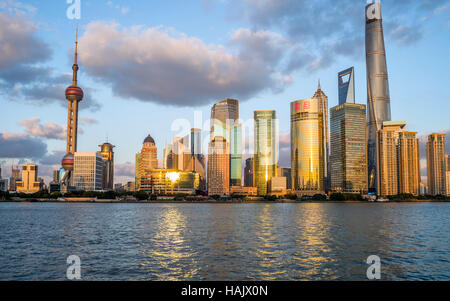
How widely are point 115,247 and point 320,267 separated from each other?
2788 centimetres

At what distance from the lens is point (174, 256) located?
1713 inches

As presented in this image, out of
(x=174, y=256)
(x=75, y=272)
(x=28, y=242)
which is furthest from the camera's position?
(x=28, y=242)

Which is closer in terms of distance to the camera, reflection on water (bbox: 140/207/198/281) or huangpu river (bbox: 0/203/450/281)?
reflection on water (bbox: 140/207/198/281)

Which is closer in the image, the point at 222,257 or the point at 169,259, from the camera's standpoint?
the point at 169,259

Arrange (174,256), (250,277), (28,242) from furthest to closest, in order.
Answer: (28,242)
(174,256)
(250,277)

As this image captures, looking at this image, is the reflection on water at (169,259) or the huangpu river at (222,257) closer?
the reflection on water at (169,259)

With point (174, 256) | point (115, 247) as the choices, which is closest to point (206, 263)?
point (174, 256)
